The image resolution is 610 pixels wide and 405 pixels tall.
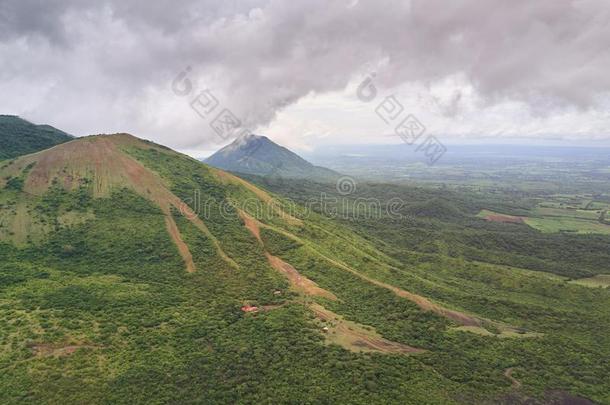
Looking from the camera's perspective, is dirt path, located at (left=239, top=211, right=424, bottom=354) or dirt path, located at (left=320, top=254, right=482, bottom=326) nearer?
dirt path, located at (left=239, top=211, right=424, bottom=354)

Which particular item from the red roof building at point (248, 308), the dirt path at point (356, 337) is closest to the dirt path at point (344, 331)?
the dirt path at point (356, 337)

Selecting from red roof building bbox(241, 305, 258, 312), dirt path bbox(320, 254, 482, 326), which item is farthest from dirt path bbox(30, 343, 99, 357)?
dirt path bbox(320, 254, 482, 326)

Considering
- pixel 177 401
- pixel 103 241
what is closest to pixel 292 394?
pixel 177 401

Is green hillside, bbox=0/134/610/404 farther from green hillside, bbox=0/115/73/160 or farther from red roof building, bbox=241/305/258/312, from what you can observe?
green hillside, bbox=0/115/73/160

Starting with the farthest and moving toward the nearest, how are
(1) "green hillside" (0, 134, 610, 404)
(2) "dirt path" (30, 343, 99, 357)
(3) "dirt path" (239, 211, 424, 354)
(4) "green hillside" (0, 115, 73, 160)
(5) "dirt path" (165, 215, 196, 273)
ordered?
(4) "green hillside" (0, 115, 73, 160) < (5) "dirt path" (165, 215, 196, 273) < (3) "dirt path" (239, 211, 424, 354) < (2) "dirt path" (30, 343, 99, 357) < (1) "green hillside" (0, 134, 610, 404)

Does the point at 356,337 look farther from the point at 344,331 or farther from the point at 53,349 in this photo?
the point at 53,349

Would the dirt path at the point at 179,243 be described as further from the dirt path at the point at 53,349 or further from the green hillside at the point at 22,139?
the green hillside at the point at 22,139

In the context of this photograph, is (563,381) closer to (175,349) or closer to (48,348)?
(175,349)
